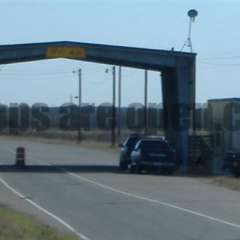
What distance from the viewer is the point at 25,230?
20859 mm

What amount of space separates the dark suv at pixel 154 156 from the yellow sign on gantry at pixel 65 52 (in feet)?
24.1

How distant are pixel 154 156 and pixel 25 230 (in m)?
32.9

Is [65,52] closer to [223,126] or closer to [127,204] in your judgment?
[223,126]

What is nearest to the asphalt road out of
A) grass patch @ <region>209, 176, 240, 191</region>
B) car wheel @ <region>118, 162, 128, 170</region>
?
grass patch @ <region>209, 176, 240, 191</region>

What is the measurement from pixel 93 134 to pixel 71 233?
12854 cm

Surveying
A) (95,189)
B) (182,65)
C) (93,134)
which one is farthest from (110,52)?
(93,134)

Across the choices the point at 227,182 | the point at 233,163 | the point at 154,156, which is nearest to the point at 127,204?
the point at 227,182

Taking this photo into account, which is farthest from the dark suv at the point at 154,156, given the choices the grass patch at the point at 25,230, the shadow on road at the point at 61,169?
the grass patch at the point at 25,230

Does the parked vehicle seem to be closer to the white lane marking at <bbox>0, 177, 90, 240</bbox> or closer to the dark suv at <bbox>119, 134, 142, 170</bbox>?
the dark suv at <bbox>119, 134, 142, 170</bbox>

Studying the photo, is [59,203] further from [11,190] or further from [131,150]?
[131,150]

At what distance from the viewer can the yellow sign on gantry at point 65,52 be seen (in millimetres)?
58688

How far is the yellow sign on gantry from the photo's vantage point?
5869 centimetres

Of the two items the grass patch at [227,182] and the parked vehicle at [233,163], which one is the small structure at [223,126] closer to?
the parked vehicle at [233,163]

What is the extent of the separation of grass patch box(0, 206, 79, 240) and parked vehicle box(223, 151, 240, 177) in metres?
28.2
